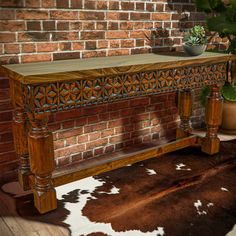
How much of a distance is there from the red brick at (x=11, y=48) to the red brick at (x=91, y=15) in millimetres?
541

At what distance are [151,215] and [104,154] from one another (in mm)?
972

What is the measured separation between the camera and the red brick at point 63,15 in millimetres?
2264

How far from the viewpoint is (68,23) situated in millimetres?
2352

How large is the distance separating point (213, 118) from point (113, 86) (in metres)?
1.17

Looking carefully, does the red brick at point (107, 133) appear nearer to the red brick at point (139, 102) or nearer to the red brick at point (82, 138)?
the red brick at point (82, 138)

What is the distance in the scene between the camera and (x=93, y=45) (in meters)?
2.52

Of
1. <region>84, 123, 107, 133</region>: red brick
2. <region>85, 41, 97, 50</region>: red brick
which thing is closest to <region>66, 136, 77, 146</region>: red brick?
<region>84, 123, 107, 133</region>: red brick

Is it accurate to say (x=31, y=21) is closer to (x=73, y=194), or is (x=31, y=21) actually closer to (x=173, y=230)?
(x=73, y=194)

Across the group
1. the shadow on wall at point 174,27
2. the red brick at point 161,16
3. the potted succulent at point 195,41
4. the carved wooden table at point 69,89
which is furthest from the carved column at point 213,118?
the red brick at point 161,16

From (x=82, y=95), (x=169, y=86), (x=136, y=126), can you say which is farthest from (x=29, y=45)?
(x=136, y=126)

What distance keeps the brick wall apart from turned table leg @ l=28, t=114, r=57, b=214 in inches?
19.2

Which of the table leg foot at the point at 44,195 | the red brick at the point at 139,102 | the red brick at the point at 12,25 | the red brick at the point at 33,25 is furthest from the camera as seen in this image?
the red brick at the point at 139,102

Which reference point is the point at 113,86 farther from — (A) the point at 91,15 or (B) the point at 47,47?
(A) the point at 91,15

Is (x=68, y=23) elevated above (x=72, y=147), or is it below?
above
